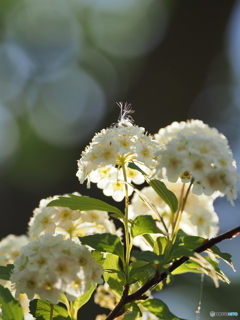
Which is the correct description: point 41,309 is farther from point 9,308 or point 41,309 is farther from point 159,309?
point 159,309

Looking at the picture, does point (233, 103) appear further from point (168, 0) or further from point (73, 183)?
point (73, 183)

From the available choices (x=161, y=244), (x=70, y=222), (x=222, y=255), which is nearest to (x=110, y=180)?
(x=70, y=222)

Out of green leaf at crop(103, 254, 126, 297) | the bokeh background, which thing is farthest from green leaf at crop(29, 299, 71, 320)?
the bokeh background

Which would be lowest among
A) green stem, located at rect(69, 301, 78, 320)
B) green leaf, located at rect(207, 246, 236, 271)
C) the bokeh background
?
green stem, located at rect(69, 301, 78, 320)

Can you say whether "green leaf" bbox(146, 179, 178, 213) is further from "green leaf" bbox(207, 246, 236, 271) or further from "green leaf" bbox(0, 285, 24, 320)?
"green leaf" bbox(0, 285, 24, 320)

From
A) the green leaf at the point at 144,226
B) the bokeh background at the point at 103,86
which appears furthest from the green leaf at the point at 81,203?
the bokeh background at the point at 103,86
